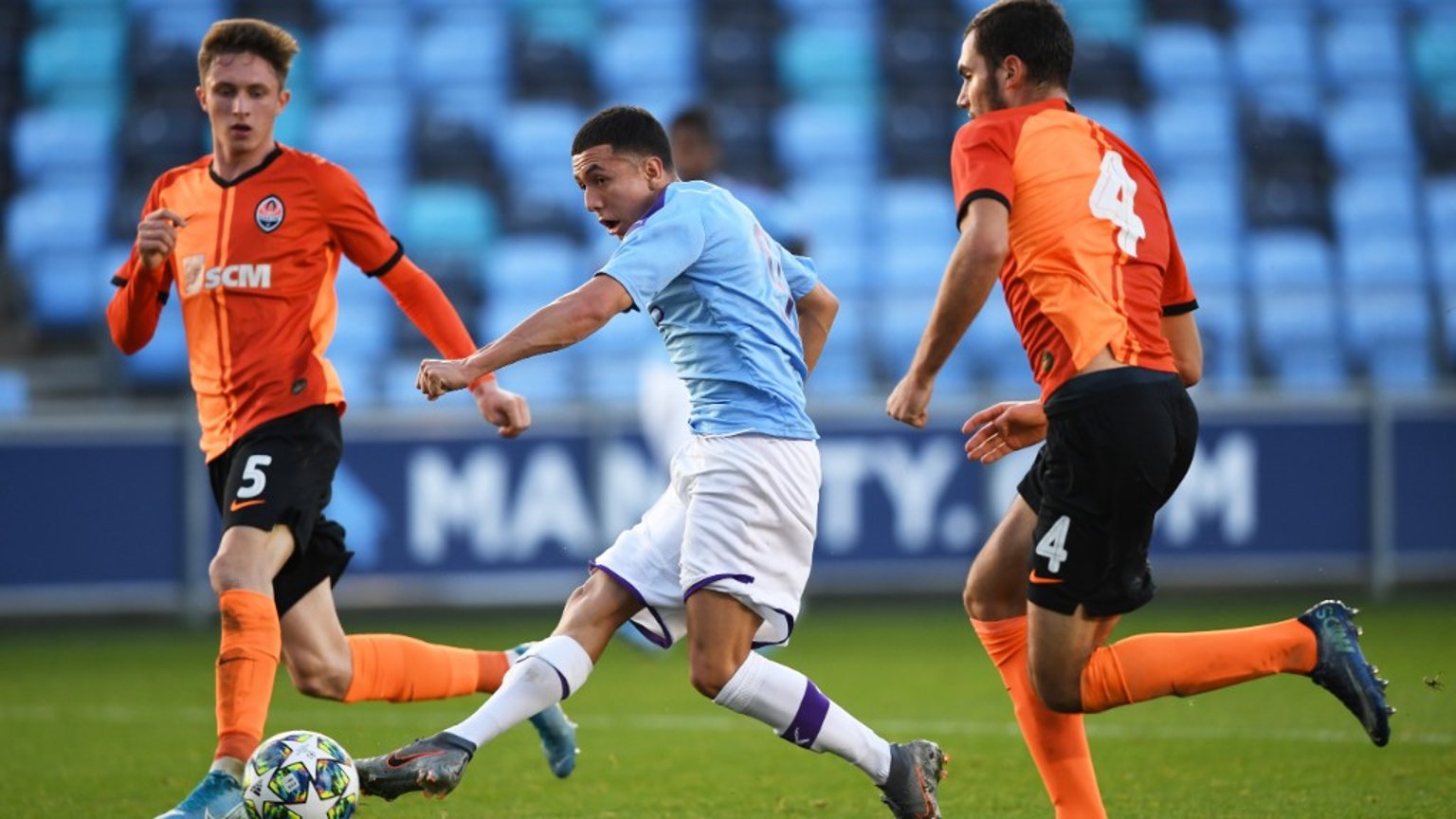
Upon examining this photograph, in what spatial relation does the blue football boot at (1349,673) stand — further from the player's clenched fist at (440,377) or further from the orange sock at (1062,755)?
the player's clenched fist at (440,377)

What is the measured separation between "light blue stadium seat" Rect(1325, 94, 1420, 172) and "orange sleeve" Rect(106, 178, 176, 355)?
37.9 feet

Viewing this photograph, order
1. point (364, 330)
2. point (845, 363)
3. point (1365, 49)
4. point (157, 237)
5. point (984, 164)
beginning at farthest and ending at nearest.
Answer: point (1365, 49), point (364, 330), point (845, 363), point (157, 237), point (984, 164)

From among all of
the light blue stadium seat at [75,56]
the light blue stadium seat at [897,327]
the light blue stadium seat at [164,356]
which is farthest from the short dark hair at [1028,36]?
the light blue stadium seat at [75,56]

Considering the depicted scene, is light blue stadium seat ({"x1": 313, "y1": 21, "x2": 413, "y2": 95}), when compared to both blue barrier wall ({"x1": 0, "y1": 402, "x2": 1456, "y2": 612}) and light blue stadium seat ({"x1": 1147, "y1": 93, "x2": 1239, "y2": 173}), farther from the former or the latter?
light blue stadium seat ({"x1": 1147, "y1": 93, "x2": 1239, "y2": 173})

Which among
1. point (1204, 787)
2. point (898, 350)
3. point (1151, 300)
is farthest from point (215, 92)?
point (898, 350)

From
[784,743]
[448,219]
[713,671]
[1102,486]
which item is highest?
[448,219]

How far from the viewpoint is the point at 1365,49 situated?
15.7 metres

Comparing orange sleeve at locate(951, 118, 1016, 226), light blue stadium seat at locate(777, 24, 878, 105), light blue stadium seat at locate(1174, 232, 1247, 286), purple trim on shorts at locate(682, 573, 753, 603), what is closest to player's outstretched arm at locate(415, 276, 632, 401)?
purple trim on shorts at locate(682, 573, 753, 603)

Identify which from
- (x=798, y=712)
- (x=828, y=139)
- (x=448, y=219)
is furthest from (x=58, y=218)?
(x=798, y=712)

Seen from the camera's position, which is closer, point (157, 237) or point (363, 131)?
point (157, 237)

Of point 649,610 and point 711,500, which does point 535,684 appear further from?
point 711,500

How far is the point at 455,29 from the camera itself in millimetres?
15336

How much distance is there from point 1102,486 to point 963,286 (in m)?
0.55

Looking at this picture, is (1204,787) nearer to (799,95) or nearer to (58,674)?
(58,674)
